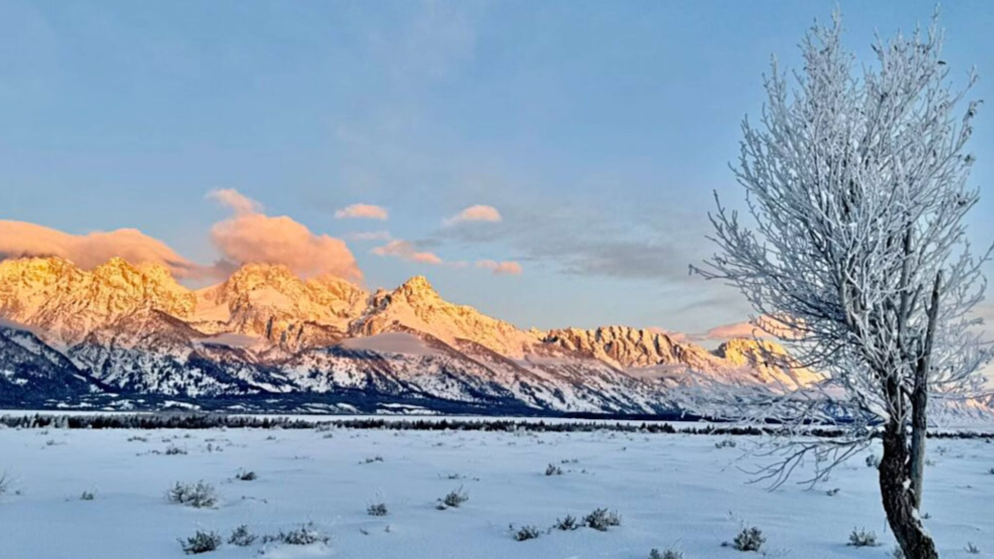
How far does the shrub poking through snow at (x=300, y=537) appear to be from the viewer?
8359mm

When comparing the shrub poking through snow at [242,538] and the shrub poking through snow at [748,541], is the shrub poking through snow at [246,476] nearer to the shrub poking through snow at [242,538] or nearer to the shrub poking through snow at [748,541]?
the shrub poking through snow at [242,538]

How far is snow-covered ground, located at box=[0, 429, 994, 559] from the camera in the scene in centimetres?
866

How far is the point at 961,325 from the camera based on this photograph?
611 cm

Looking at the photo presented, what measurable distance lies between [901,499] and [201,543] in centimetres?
667

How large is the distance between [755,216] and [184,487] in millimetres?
9082

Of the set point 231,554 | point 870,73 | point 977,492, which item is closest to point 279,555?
point 231,554

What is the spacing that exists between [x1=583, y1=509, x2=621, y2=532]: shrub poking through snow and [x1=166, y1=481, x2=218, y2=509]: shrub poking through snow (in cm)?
527

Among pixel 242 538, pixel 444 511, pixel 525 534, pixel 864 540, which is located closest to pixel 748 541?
pixel 864 540

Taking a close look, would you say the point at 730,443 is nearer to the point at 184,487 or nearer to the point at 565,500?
the point at 565,500

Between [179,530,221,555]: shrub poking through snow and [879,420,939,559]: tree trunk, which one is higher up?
[879,420,939,559]: tree trunk

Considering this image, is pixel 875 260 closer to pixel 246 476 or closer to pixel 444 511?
pixel 444 511

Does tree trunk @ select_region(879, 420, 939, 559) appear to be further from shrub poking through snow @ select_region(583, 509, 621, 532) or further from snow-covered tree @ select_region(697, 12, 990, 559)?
shrub poking through snow @ select_region(583, 509, 621, 532)

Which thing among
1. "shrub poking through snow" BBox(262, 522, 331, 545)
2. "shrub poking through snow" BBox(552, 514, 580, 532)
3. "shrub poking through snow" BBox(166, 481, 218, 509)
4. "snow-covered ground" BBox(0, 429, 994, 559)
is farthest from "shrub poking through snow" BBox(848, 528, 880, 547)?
"shrub poking through snow" BBox(166, 481, 218, 509)

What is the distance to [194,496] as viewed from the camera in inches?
428
